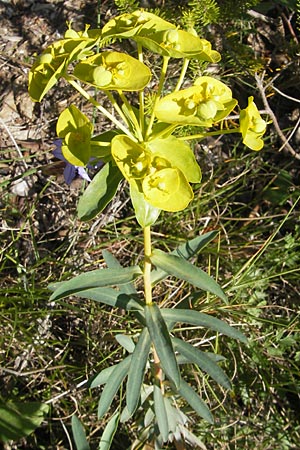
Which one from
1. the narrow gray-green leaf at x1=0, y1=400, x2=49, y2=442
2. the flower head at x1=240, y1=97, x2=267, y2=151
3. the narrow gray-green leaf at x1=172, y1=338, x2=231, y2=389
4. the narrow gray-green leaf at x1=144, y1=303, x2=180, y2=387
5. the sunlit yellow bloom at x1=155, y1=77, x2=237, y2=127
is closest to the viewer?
the sunlit yellow bloom at x1=155, y1=77, x2=237, y2=127

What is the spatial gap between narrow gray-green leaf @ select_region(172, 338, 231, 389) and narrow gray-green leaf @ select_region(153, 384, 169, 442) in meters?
0.20

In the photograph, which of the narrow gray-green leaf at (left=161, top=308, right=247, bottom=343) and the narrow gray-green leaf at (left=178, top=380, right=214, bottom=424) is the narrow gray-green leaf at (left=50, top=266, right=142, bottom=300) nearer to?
the narrow gray-green leaf at (left=161, top=308, right=247, bottom=343)

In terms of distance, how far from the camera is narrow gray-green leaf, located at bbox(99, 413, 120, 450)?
1757 millimetres

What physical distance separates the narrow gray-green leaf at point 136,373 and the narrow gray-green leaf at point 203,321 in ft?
0.32

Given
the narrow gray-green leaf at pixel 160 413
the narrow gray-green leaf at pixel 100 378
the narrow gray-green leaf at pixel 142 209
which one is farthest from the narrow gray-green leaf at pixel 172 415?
the narrow gray-green leaf at pixel 142 209

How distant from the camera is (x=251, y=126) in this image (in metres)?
1.34

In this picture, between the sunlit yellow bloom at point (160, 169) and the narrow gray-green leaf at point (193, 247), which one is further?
the narrow gray-green leaf at point (193, 247)

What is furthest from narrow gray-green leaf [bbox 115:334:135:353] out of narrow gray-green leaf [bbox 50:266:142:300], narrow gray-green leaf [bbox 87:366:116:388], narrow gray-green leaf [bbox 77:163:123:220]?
narrow gray-green leaf [bbox 77:163:123:220]

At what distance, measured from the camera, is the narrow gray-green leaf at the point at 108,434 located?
5.76 ft

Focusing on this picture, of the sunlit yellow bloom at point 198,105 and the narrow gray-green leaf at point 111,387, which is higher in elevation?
the sunlit yellow bloom at point 198,105

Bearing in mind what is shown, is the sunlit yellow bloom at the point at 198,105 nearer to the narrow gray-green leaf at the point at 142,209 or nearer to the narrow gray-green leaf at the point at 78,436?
the narrow gray-green leaf at the point at 142,209

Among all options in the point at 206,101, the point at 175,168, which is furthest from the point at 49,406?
the point at 206,101

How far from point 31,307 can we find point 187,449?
0.74m

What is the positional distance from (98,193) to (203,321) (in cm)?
46
